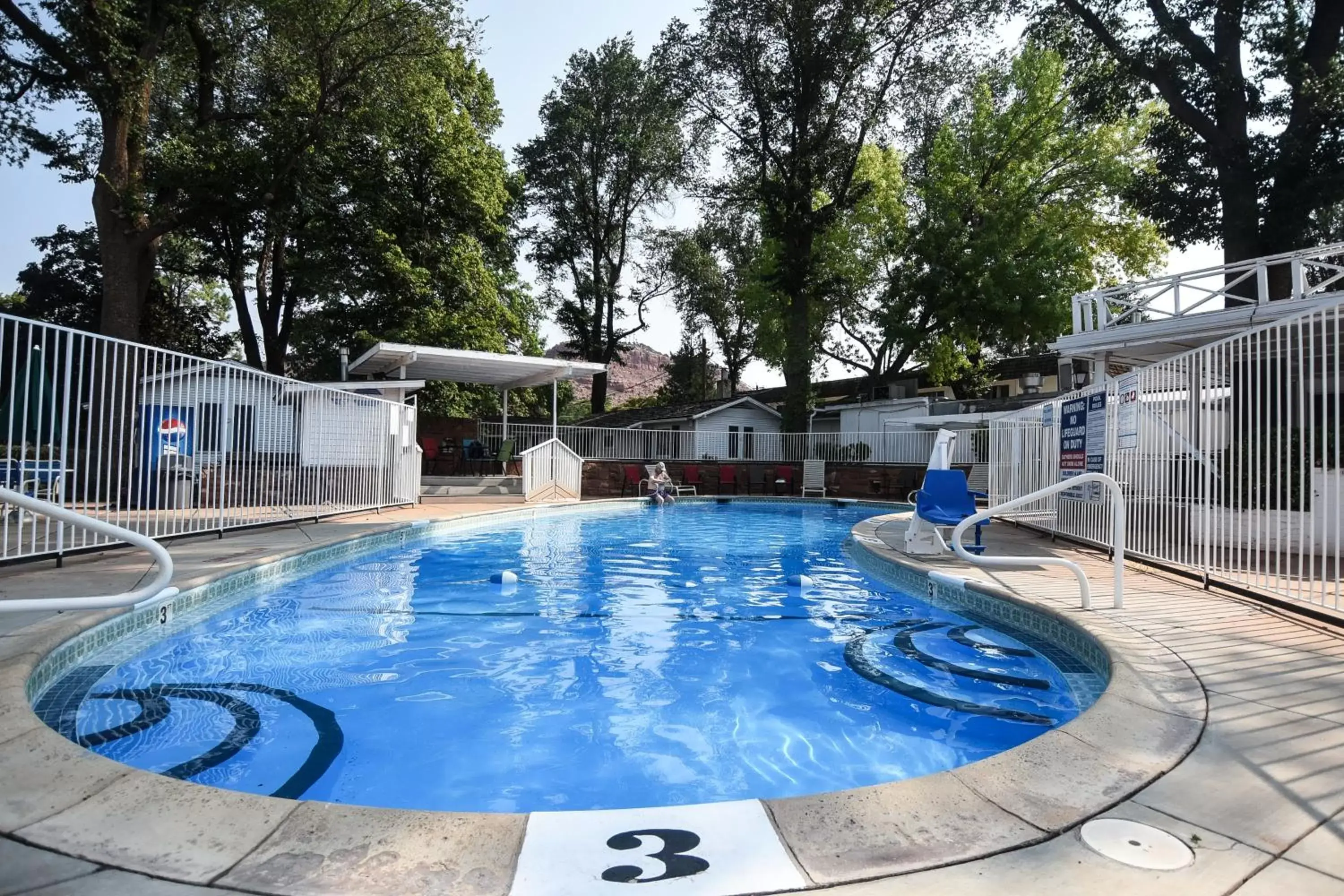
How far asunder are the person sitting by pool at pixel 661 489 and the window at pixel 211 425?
427 inches

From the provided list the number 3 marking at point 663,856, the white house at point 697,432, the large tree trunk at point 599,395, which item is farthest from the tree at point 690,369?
the number 3 marking at point 663,856

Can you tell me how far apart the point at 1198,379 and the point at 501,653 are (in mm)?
7063

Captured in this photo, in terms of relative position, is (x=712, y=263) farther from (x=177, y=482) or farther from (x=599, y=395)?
(x=177, y=482)

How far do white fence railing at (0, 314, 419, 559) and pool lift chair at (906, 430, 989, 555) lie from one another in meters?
8.61

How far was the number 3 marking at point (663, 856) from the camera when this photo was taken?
6.40ft

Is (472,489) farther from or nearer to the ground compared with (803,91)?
nearer to the ground

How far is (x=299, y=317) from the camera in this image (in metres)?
26.4

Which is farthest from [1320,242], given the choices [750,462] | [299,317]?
[299,317]

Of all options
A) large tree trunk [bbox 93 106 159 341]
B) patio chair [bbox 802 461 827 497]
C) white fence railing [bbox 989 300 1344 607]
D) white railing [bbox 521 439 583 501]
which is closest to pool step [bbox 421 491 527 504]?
white railing [bbox 521 439 583 501]

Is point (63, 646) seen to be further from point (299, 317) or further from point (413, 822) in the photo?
point (299, 317)

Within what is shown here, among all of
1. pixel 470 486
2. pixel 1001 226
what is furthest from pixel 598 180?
pixel 470 486

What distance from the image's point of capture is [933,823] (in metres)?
2.21

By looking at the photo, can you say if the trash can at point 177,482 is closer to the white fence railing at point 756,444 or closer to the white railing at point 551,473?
the white railing at point 551,473

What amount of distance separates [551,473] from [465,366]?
3829 millimetres
